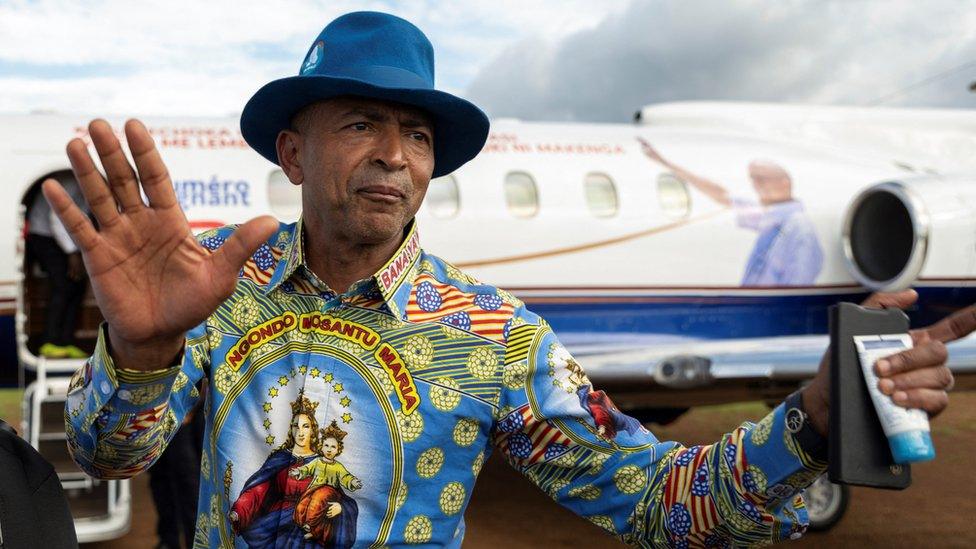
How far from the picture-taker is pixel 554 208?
779 cm

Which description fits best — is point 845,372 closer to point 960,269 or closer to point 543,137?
point 543,137

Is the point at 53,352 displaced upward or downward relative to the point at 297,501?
downward

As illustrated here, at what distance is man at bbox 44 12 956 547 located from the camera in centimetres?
166

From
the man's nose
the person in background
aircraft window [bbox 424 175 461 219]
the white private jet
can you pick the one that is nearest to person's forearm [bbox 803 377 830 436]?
the man's nose

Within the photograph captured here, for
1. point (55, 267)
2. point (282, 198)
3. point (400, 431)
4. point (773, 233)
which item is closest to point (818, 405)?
point (400, 431)

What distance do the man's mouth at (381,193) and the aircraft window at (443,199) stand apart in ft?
18.6

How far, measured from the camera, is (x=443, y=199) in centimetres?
758

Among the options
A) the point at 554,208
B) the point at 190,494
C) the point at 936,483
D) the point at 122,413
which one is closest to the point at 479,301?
the point at 122,413

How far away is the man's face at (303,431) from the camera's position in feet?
5.63

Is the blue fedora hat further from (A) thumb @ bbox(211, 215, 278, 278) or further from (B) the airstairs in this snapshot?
(B) the airstairs

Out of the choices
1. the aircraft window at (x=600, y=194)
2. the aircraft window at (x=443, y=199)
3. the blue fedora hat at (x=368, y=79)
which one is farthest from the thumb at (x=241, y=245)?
the aircraft window at (x=600, y=194)

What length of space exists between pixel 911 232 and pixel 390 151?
7.62 m

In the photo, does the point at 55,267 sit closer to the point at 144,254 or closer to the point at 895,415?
the point at 144,254

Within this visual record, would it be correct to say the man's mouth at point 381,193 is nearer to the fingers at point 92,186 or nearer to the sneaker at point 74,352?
the fingers at point 92,186
